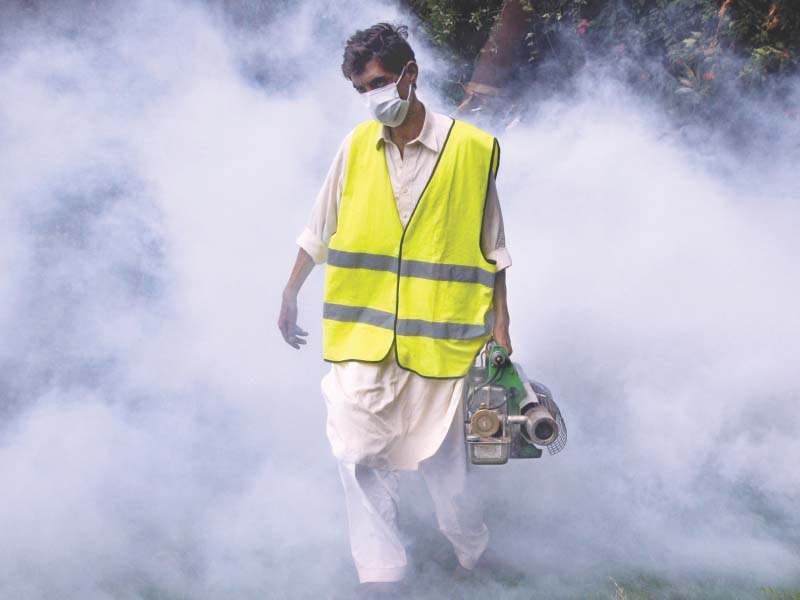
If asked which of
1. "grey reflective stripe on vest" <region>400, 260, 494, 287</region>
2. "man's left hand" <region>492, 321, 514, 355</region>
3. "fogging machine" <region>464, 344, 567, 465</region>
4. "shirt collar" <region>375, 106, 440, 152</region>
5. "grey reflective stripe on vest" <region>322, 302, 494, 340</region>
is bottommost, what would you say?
"fogging machine" <region>464, 344, 567, 465</region>

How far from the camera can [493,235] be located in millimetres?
3711

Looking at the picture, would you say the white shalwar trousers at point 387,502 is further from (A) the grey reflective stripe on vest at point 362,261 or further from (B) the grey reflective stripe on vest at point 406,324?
(A) the grey reflective stripe on vest at point 362,261

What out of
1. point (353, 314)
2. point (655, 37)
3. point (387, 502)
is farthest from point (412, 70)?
point (655, 37)

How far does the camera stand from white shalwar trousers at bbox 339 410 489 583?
11.9 feet

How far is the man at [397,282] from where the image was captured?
356 cm

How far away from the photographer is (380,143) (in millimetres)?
3609

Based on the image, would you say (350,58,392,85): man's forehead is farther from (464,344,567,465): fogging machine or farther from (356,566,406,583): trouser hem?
(356,566,406,583): trouser hem

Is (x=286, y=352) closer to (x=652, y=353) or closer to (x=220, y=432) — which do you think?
(x=220, y=432)

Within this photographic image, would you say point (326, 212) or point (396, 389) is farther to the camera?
point (326, 212)

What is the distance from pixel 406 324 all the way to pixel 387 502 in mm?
641

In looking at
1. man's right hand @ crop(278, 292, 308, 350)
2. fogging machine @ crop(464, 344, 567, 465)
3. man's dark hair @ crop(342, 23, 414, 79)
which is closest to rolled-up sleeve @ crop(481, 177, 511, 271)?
fogging machine @ crop(464, 344, 567, 465)

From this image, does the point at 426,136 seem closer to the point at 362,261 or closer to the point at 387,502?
the point at 362,261

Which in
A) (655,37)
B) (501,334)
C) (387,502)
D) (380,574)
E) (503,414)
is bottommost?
(380,574)

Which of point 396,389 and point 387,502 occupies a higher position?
point 396,389
